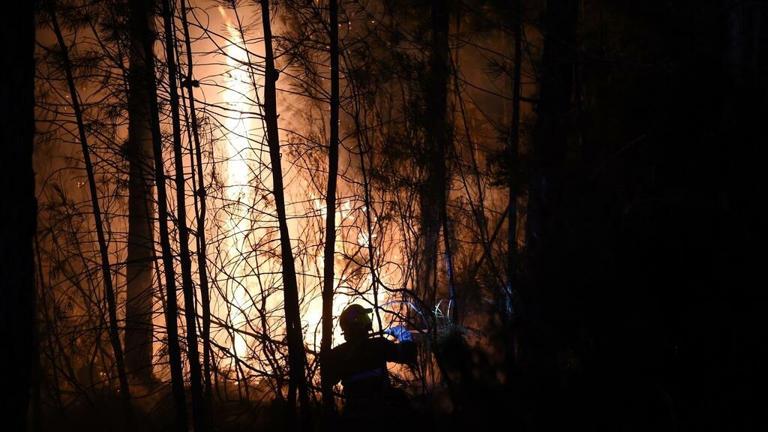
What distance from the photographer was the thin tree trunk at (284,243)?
3068 mm

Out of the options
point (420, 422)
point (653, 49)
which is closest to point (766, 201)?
point (653, 49)

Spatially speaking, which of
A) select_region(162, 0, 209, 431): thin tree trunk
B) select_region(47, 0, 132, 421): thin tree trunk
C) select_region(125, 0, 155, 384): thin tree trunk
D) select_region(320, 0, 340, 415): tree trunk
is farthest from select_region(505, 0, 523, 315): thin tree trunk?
select_region(47, 0, 132, 421): thin tree trunk

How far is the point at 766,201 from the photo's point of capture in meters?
3.49

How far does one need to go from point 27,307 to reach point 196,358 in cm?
98

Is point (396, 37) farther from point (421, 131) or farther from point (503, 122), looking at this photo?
point (503, 122)

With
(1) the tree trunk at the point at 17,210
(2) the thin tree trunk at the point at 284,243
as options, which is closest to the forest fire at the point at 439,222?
(2) the thin tree trunk at the point at 284,243

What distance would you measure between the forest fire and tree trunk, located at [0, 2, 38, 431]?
0.63m

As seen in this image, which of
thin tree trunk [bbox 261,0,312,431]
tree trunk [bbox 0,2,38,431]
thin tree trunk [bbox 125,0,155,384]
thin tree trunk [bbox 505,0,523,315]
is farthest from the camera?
thin tree trunk [bbox 505,0,523,315]

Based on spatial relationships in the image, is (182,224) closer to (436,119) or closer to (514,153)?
(436,119)

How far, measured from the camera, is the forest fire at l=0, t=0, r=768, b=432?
3340 millimetres

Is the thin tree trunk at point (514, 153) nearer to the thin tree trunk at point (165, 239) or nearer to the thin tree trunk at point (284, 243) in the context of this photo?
the thin tree trunk at point (284, 243)

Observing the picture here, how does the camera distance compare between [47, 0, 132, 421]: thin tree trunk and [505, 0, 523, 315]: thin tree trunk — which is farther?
[505, 0, 523, 315]: thin tree trunk

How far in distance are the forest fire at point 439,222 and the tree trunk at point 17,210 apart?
628 millimetres

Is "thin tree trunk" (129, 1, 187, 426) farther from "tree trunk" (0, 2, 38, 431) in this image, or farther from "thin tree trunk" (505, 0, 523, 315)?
"thin tree trunk" (505, 0, 523, 315)
